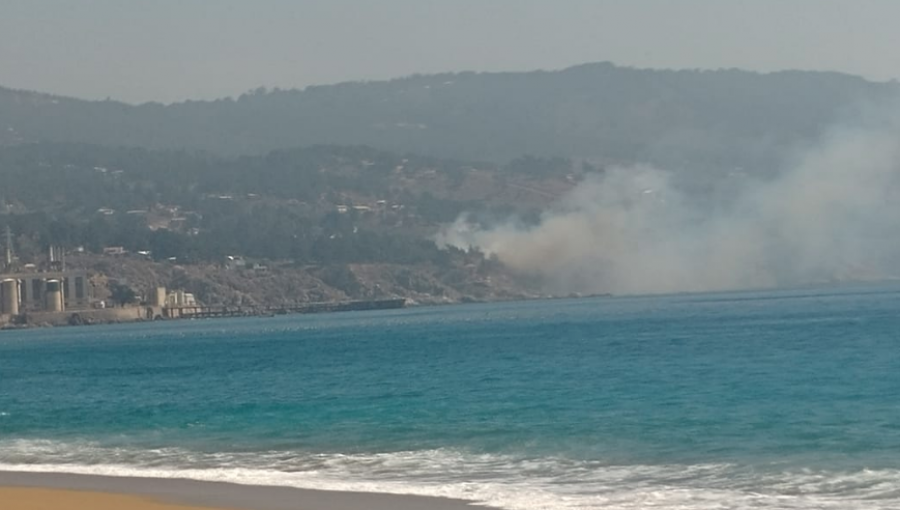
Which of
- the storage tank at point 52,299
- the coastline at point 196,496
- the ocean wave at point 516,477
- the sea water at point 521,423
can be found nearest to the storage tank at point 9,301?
the storage tank at point 52,299

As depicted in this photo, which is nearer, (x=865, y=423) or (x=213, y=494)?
(x=213, y=494)

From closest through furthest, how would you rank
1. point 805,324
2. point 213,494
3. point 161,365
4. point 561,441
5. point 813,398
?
point 213,494 < point 561,441 < point 813,398 < point 161,365 < point 805,324

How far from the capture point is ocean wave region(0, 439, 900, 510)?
69.4 feet

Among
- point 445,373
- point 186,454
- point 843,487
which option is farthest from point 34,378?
point 843,487

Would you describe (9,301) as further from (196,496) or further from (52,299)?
(196,496)

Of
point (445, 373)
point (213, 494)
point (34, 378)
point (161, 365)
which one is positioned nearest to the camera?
point (213, 494)

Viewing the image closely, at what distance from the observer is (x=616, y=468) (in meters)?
25.4

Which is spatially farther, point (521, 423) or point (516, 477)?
point (521, 423)

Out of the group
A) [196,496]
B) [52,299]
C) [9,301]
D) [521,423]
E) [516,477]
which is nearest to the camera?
[196,496]

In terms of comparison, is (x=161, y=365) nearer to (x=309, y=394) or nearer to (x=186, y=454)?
(x=309, y=394)

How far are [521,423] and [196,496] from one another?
11904mm

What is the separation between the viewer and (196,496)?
924 inches

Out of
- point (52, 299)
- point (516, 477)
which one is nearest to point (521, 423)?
point (516, 477)

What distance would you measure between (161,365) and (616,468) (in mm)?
55261
